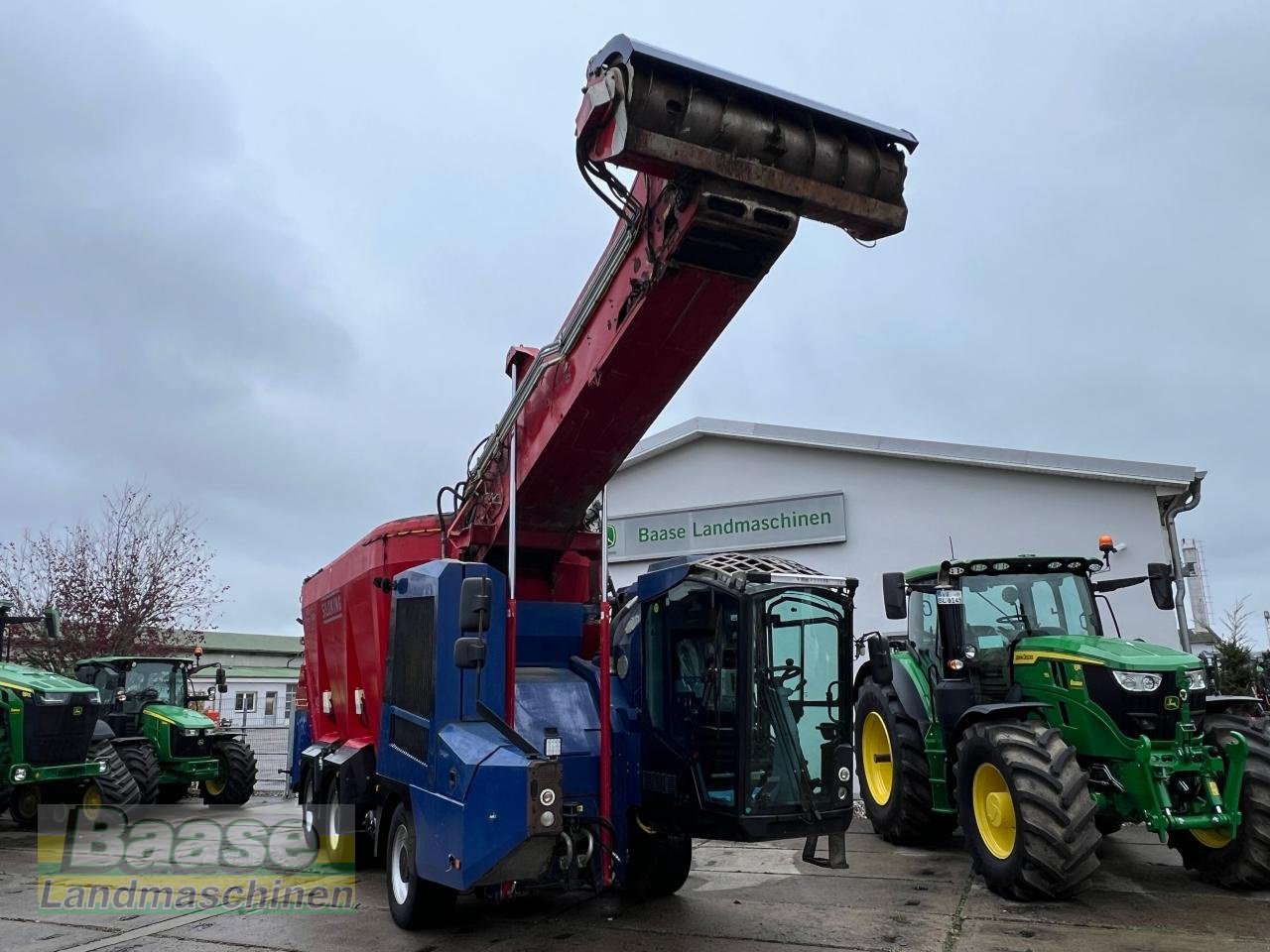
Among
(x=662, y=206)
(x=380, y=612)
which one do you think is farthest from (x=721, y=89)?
(x=380, y=612)

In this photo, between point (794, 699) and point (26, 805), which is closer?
point (794, 699)

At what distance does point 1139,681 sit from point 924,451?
803 cm

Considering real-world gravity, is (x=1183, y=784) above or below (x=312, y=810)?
above

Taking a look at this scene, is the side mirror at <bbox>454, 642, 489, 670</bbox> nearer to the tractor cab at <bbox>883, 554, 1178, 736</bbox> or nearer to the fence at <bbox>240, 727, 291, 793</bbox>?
the tractor cab at <bbox>883, 554, 1178, 736</bbox>

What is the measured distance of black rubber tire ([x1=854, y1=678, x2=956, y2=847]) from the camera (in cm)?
903

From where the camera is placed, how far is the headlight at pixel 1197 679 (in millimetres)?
7160

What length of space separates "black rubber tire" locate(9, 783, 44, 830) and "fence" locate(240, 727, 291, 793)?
437cm

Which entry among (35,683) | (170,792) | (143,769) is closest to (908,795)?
(143,769)

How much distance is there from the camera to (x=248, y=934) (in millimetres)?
6488

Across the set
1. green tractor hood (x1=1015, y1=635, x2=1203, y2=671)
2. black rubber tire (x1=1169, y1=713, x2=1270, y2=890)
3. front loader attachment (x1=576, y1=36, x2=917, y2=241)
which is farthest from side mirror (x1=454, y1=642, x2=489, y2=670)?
black rubber tire (x1=1169, y1=713, x2=1270, y2=890)

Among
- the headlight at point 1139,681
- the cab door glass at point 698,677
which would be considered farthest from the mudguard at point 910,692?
the cab door glass at point 698,677

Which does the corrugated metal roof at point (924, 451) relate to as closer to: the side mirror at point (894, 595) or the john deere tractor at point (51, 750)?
the side mirror at point (894, 595)

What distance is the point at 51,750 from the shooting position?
11523 mm

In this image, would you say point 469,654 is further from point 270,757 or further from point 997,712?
point 270,757
